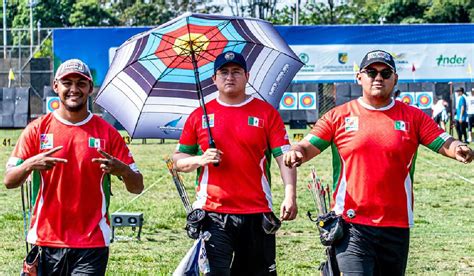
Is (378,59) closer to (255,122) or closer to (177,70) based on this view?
(255,122)

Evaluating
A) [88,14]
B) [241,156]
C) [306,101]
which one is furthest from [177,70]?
[88,14]

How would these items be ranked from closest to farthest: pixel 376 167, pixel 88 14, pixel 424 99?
pixel 376 167 → pixel 424 99 → pixel 88 14

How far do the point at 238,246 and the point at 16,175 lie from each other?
1.77 m

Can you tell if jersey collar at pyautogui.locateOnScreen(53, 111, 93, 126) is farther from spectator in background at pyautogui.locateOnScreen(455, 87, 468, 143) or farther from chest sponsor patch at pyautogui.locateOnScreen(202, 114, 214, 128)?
spectator in background at pyautogui.locateOnScreen(455, 87, 468, 143)

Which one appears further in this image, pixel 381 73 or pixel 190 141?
pixel 190 141

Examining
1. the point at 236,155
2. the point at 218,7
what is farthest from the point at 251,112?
the point at 218,7

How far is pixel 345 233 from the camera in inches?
285

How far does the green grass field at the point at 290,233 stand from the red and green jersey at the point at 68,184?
400 centimetres

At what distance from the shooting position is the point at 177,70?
930cm

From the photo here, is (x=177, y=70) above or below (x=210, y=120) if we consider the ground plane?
above

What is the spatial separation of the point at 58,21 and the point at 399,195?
103 metres

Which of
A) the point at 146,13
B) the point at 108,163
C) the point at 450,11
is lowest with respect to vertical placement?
the point at 108,163

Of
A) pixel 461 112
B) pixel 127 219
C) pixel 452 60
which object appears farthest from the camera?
pixel 452 60

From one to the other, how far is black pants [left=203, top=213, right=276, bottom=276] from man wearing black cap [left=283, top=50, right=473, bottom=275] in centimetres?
58
